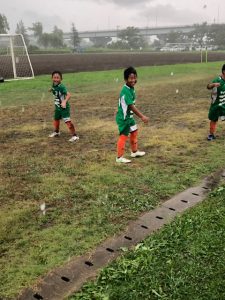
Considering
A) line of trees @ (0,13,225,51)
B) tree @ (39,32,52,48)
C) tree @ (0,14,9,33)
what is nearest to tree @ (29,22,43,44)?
line of trees @ (0,13,225,51)

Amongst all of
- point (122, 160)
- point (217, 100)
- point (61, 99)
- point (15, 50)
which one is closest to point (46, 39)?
point (15, 50)

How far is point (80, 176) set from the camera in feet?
20.7

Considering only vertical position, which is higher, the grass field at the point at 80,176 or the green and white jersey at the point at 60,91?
the green and white jersey at the point at 60,91

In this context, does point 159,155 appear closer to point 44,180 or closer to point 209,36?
point 44,180

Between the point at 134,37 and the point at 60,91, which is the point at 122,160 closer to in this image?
the point at 60,91

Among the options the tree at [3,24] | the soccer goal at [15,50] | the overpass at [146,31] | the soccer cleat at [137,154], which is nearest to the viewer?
the soccer cleat at [137,154]

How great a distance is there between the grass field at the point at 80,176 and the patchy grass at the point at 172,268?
22.7 inches

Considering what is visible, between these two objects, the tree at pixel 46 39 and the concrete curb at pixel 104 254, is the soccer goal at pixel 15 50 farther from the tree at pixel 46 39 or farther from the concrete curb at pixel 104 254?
the tree at pixel 46 39

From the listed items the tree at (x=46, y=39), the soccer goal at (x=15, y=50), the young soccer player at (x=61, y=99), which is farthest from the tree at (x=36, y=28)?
the young soccer player at (x=61, y=99)

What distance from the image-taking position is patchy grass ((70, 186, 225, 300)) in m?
3.27

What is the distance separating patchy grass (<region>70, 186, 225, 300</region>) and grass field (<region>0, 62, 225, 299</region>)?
0.58 metres

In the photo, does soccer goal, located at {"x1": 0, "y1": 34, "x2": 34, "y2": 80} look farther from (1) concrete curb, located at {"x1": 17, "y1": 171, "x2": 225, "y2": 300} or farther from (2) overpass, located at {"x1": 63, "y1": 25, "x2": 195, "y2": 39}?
(2) overpass, located at {"x1": 63, "y1": 25, "x2": 195, "y2": 39}

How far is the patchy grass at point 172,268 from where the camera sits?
3270 millimetres

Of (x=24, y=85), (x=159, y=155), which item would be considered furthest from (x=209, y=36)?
(x=159, y=155)
